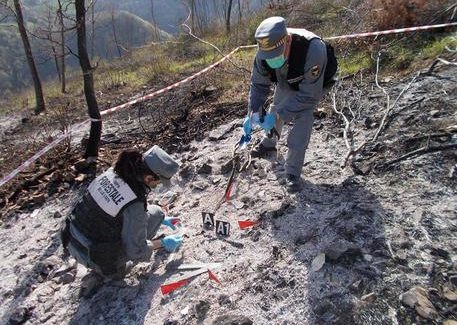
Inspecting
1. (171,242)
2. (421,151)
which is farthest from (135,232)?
(421,151)

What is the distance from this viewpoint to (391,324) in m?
2.13

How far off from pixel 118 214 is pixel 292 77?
1.58 m

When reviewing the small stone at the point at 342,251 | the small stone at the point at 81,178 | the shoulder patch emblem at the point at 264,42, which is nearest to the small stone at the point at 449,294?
the small stone at the point at 342,251

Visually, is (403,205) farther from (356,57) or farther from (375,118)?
(356,57)

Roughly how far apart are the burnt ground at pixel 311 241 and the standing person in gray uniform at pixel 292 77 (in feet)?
1.37

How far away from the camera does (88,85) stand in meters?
4.37

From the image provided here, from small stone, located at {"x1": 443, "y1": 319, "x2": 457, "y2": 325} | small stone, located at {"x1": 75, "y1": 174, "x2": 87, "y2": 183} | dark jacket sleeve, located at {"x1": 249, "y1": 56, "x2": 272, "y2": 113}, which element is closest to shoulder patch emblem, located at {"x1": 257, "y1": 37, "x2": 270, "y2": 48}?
dark jacket sleeve, located at {"x1": 249, "y1": 56, "x2": 272, "y2": 113}

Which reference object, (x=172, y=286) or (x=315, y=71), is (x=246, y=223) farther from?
(x=315, y=71)

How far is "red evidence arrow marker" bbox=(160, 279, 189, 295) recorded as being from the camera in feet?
8.93

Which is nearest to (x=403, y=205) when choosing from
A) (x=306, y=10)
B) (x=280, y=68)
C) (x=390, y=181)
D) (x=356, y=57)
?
(x=390, y=181)

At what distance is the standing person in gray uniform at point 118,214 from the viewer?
258cm

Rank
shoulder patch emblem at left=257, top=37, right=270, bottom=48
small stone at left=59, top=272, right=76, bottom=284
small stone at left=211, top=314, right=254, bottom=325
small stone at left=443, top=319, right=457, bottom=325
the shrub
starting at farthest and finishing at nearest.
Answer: the shrub → small stone at left=59, top=272, right=76, bottom=284 → shoulder patch emblem at left=257, top=37, right=270, bottom=48 → small stone at left=211, top=314, right=254, bottom=325 → small stone at left=443, top=319, right=457, bottom=325

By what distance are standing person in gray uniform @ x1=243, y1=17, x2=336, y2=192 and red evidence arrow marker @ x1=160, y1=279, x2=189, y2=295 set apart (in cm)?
116

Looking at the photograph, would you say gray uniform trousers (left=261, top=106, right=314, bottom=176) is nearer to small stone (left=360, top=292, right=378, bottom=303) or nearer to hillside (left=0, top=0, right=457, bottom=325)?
hillside (left=0, top=0, right=457, bottom=325)
